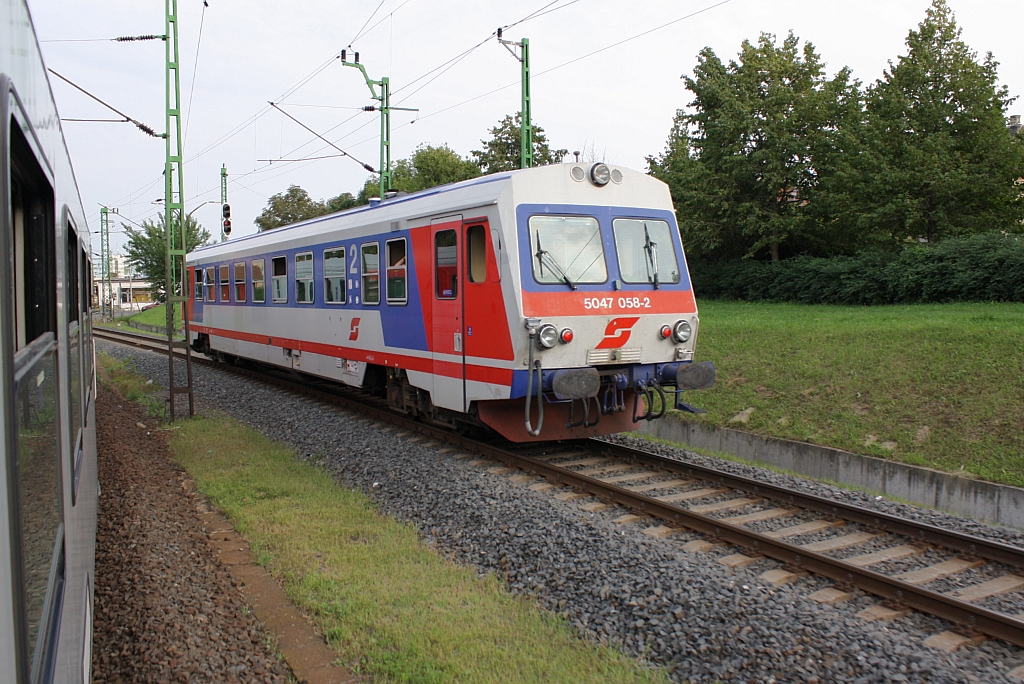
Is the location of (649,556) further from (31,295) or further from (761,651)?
(31,295)

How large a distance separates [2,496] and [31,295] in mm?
1159

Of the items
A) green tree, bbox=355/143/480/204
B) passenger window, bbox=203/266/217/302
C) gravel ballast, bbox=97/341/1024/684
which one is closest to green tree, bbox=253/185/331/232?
green tree, bbox=355/143/480/204

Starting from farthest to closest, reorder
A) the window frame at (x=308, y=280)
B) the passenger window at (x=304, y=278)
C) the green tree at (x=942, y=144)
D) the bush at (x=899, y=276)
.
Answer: the green tree at (x=942, y=144) < the bush at (x=899, y=276) < the passenger window at (x=304, y=278) < the window frame at (x=308, y=280)

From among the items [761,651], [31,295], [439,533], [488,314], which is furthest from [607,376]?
[31,295]

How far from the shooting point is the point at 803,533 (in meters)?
6.70

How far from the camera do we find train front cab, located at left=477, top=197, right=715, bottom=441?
322 inches

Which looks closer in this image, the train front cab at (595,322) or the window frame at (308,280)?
the train front cab at (595,322)

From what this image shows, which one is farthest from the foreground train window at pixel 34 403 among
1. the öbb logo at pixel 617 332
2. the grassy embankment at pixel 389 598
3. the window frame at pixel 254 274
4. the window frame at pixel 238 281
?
the window frame at pixel 238 281

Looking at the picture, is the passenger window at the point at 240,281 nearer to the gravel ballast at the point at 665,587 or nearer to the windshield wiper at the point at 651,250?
the gravel ballast at the point at 665,587

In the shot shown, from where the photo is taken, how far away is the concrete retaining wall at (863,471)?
884cm

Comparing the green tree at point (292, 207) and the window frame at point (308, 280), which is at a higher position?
the green tree at point (292, 207)

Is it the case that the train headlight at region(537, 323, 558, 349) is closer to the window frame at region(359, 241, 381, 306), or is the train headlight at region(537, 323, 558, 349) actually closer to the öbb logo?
the öbb logo

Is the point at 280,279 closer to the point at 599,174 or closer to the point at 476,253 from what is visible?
the point at 476,253

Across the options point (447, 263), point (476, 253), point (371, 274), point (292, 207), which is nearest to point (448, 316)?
point (447, 263)
